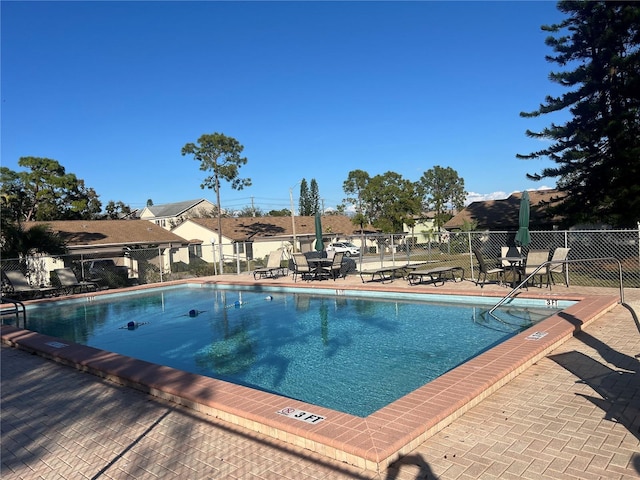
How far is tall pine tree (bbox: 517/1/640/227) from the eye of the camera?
1769 centimetres

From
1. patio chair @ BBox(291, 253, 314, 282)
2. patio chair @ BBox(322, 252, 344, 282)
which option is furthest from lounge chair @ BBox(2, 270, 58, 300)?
patio chair @ BBox(322, 252, 344, 282)

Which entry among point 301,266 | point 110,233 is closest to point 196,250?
point 110,233

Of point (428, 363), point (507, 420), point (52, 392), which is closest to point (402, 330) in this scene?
point (428, 363)

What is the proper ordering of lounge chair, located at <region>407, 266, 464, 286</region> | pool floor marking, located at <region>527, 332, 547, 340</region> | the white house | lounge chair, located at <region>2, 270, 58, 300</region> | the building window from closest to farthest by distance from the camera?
pool floor marking, located at <region>527, 332, 547, 340</region> → lounge chair, located at <region>407, 266, 464, 286</region> → lounge chair, located at <region>2, 270, 58, 300</region> → the building window → the white house

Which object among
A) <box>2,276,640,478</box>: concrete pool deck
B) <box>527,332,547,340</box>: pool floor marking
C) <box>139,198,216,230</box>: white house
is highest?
<box>139,198,216,230</box>: white house

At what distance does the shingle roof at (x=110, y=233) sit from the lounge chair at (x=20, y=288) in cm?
1208

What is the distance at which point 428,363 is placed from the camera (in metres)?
6.65

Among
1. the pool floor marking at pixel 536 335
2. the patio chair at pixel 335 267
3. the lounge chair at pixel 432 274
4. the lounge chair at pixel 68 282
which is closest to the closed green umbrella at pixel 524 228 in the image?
the lounge chair at pixel 432 274

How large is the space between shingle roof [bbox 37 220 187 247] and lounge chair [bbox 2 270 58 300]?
1208cm

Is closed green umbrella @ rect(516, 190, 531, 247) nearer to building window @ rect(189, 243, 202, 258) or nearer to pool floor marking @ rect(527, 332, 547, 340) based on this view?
pool floor marking @ rect(527, 332, 547, 340)

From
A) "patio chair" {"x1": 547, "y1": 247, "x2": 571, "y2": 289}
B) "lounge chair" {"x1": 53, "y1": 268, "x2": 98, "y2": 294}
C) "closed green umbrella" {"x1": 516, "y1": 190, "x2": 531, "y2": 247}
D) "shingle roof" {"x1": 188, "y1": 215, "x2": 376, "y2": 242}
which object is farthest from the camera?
"shingle roof" {"x1": 188, "y1": 215, "x2": 376, "y2": 242}

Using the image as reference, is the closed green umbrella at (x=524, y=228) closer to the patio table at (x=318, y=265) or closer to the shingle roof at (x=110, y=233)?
the patio table at (x=318, y=265)

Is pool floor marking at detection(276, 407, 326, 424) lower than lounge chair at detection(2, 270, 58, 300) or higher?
lower

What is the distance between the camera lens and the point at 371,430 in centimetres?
352
